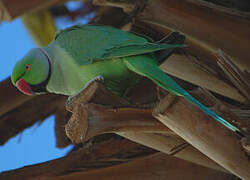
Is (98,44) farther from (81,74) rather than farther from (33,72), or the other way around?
(33,72)

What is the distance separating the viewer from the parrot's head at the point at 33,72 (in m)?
1.71

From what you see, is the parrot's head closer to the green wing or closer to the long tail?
the green wing

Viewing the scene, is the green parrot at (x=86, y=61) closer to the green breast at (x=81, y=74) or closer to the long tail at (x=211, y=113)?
the green breast at (x=81, y=74)

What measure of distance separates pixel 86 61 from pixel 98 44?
4.0 inches

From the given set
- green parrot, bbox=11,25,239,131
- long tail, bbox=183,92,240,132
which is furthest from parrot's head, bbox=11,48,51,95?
long tail, bbox=183,92,240,132

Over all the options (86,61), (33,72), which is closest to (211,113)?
(86,61)

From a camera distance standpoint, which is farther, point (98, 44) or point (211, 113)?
point (98, 44)

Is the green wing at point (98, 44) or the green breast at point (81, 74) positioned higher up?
the green wing at point (98, 44)

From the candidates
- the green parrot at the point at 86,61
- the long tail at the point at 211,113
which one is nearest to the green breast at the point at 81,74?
the green parrot at the point at 86,61

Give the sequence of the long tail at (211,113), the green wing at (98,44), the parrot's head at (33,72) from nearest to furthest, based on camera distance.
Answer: the long tail at (211,113) < the green wing at (98,44) < the parrot's head at (33,72)

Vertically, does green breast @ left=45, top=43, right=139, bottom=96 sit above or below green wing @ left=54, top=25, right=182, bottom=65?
below

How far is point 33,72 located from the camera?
5.64 feet

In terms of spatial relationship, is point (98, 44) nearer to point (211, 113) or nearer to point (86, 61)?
point (86, 61)

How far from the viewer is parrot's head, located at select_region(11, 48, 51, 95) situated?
1.71 meters
